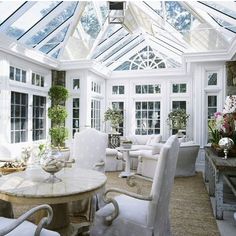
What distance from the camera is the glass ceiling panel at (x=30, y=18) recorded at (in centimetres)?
509

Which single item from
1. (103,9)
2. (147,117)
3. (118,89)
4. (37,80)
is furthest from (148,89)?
(37,80)

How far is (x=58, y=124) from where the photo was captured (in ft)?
24.0

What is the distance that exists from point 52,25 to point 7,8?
137 centimetres

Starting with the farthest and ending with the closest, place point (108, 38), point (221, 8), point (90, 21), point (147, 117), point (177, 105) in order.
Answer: point (147, 117)
point (177, 105)
point (108, 38)
point (90, 21)
point (221, 8)

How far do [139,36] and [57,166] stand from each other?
6490 mm

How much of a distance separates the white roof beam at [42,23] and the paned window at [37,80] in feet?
3.96

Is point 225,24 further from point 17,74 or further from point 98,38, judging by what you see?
point 17,74

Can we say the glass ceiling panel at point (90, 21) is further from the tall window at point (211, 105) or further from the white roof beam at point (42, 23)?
the tall window at point (211, 105)

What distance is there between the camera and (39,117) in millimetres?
7043

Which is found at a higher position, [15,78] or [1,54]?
[1,54]

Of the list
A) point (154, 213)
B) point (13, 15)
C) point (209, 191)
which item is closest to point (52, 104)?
point (13, 15)

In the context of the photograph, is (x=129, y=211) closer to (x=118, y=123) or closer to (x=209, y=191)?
(x=209, y=191)

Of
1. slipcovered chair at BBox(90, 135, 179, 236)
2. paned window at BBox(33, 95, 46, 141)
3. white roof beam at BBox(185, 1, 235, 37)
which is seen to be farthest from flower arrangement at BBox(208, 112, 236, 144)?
paned window at BBox(33, 95, 46, 141)

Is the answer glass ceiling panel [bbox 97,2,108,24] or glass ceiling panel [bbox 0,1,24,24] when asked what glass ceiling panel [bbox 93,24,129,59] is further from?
glass ceiling panel [bbox 0,1,24,24]
